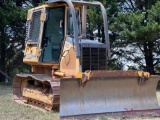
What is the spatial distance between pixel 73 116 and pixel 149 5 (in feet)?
30.4

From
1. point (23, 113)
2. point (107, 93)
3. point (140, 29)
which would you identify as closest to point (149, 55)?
point (140, 29)

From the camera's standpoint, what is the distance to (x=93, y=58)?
7629 mm

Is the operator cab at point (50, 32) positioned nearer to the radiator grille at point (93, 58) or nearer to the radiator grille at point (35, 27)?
the radiator grille at point (35, 27)

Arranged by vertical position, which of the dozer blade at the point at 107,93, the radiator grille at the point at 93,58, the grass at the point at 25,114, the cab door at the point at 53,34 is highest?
the cab door at the point at 53,34

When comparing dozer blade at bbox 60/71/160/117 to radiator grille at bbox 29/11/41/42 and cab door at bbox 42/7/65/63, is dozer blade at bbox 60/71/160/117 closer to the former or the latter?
cab door at bbox 42/7/65/63

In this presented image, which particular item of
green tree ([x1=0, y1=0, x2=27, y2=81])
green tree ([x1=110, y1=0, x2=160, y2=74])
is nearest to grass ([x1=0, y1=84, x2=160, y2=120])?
green tree ([x1=110, y1=0, x2=160, y2=74])

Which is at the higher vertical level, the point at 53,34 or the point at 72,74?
the point at 53,34

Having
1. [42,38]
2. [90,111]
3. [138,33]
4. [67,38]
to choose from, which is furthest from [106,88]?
[138,33]

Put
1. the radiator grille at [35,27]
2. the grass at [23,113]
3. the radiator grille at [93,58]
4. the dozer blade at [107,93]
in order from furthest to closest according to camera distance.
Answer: the radiator grille at [35,27], the radiator grille at [93,58], the grass at [23,113], the dozer blade at [107,93]

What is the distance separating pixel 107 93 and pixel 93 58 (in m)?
1.05

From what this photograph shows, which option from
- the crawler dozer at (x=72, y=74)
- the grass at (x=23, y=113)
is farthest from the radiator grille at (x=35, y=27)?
the grass at (x=23, y=113)

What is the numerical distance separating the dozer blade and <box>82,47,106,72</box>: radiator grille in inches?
30.7

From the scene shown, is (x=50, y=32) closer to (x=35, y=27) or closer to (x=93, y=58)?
(x=35, y=27)

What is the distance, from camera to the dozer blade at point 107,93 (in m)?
6.52
